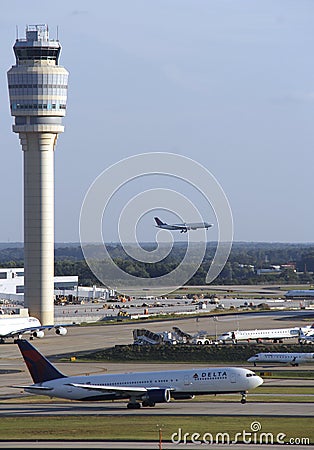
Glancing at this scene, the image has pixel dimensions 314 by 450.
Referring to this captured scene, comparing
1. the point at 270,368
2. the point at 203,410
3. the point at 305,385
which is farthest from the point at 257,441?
the point at 270,368

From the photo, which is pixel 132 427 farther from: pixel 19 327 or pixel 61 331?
pixel 61 331

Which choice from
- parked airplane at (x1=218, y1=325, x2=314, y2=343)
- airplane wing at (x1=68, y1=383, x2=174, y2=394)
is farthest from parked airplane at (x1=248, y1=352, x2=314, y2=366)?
airplane wing at (x1=68, y1=383, x2=174, y2=394)

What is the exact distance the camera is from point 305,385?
346 ft

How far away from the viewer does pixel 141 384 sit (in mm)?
90938

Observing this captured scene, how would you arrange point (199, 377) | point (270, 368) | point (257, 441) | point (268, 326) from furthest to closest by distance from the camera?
point (268, 326)
point (270, 368)
point (199, 377)
point (257, 441)

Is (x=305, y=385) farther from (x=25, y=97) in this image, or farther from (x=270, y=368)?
A: (x=25, y=97)

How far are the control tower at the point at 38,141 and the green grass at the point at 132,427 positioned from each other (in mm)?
101459

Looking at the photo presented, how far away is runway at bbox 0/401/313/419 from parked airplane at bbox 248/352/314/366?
3945cm

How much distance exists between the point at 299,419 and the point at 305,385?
27.2 m

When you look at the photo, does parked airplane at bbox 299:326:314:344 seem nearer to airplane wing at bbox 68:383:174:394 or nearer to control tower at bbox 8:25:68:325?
control tower at bbox 8:25:68:325

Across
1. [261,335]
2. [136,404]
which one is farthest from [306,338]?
[136,404]

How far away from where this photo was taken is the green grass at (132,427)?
236ft

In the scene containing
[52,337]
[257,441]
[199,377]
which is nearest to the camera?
[257,441]

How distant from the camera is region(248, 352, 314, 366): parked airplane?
130 m
